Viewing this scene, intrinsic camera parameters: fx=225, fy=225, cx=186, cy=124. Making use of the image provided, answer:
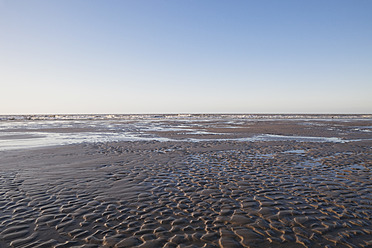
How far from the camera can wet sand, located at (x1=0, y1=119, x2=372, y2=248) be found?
5.15m

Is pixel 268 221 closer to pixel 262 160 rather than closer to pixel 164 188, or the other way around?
pixel 164 188

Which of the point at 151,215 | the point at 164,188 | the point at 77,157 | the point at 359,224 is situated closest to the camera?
the point at 359,224

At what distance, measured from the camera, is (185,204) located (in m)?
7.04

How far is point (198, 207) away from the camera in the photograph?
269 inches

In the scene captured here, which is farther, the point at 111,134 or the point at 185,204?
the point at 111,134

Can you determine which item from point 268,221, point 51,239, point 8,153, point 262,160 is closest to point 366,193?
point 268,221

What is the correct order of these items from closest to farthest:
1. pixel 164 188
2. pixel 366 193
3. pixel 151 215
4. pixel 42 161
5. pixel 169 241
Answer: pixel 169 241 < pixel 151 215 < pixel 366 193 < pixel 164 188 < pixel 42 161

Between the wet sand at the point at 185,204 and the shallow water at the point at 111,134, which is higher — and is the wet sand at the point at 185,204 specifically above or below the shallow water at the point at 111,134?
above

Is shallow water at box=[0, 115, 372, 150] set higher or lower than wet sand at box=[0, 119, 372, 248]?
lower

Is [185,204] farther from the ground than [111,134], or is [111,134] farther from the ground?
[185,204]

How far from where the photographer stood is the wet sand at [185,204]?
203 inches

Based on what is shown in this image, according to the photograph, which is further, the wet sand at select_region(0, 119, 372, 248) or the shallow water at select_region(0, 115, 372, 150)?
the shallow water at select_region(0, 115, 372, 150)

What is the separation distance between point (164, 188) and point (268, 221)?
402 cm

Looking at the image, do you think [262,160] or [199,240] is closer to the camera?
[199,240]
